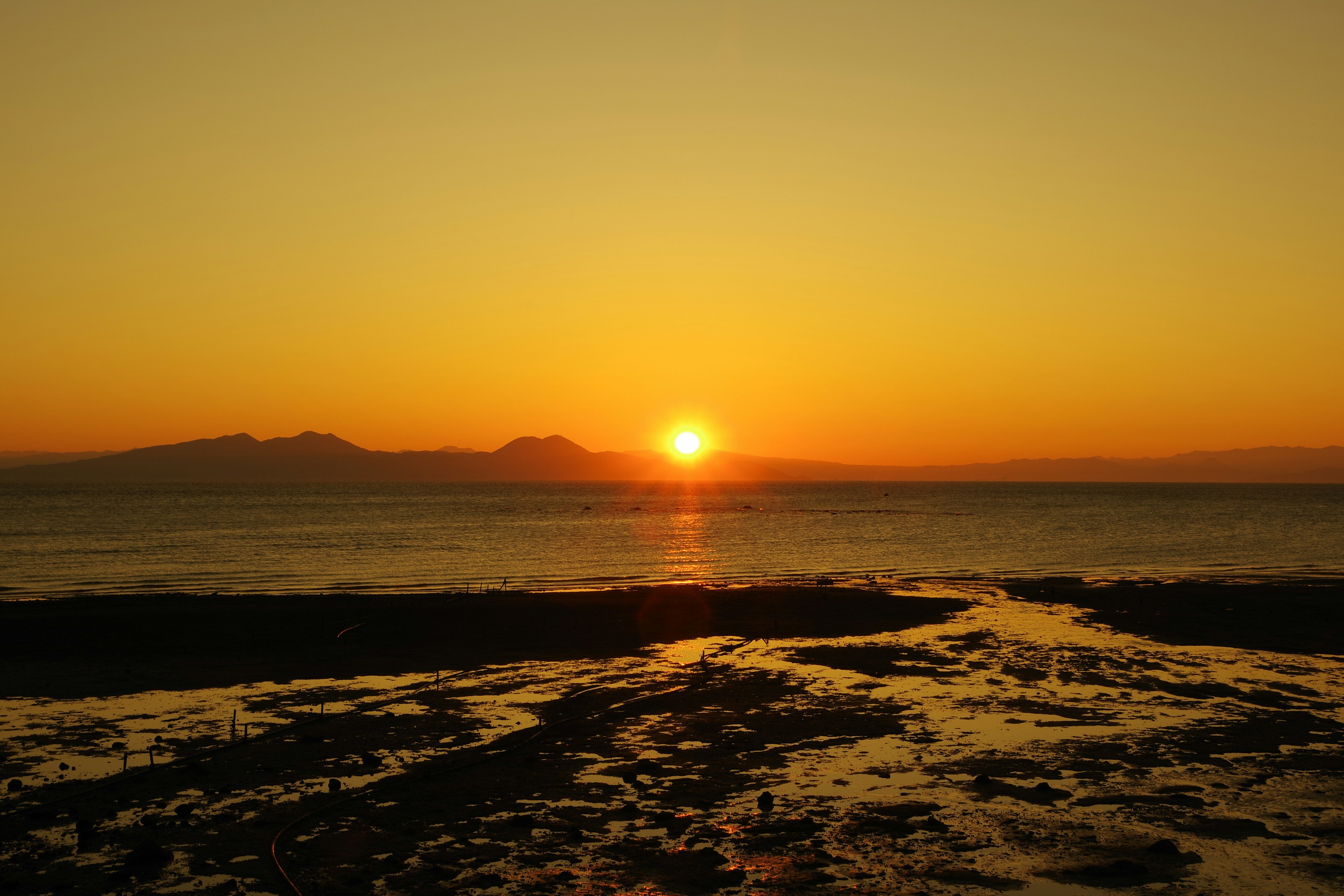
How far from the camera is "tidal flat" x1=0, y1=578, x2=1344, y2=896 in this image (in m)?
12.0

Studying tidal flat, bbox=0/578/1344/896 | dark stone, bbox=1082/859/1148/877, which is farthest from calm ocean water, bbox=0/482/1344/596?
dark stone, bbox=1082/859/1148/877

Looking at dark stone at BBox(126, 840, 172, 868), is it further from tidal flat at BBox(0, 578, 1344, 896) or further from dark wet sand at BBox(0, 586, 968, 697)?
dark wet sand at BBox(0, 586, 968, 697)

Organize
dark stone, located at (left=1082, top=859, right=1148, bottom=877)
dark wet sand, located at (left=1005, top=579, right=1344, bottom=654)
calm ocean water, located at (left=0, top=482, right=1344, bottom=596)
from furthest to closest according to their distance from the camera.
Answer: calm ocean water, located at (left=0, top=482, right=1344, bottom=596)
dark wet sand, located at (left=1005, top=579, right=1344, bottom=654)
dark stone, located at (left=1082, top=859, right=1148, bottom=877)

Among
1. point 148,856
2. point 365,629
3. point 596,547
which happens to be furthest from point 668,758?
point 596,547

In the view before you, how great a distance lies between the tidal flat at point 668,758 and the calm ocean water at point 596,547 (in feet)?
73.5

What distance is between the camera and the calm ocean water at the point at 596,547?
55.2 metres

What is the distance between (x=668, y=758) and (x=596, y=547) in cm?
6526

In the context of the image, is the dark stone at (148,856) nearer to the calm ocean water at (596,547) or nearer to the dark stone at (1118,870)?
the dark stone at (1118,870)

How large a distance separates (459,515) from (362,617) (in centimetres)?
11467

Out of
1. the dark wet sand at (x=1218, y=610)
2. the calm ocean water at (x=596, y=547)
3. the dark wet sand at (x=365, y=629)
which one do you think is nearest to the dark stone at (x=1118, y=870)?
the dark wet sand at (x=365, y=629)

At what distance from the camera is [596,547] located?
269 feet

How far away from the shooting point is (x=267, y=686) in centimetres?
2419

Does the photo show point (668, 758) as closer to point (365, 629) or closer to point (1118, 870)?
point (1118, 870)

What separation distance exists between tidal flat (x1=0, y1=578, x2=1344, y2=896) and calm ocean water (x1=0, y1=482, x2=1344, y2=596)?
22.4m
